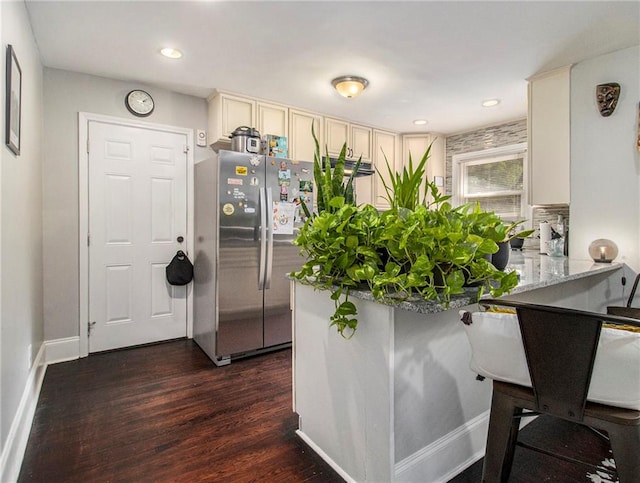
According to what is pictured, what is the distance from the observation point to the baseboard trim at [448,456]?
1.38 metres

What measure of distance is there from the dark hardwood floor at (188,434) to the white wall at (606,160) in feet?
5.16

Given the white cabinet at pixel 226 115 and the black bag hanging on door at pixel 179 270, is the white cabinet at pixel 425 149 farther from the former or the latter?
the black bag hanging on door at pixel 179 270

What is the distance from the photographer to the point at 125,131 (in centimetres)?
314

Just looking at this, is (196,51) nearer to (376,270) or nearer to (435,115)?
(376,270)

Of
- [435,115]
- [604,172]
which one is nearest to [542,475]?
[604,172]

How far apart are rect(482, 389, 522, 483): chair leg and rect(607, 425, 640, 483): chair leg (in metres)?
0.25

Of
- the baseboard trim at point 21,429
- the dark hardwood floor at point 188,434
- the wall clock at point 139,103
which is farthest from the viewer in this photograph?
the wall clock at point 139,103

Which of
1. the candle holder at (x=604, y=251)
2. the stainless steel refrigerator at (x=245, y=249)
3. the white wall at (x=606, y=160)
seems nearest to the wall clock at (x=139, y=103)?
the stainless steel refrigerator at (x=245, y=249)

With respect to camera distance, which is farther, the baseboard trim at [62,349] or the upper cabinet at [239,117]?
the upper cabinet at [239,117]

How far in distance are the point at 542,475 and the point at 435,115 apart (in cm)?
353

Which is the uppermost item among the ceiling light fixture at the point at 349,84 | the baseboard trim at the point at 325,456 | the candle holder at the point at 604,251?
the ceiling light fixture at the point at 349,84

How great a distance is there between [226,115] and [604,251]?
3.35 metres

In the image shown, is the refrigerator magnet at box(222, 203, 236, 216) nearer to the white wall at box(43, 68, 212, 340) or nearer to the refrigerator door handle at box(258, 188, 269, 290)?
the refrigerator door handle at box(258, 188, 269, 290)

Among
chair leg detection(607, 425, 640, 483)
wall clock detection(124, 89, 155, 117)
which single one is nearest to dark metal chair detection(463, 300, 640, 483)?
chair leg detection(607, 425, 640, 483)
